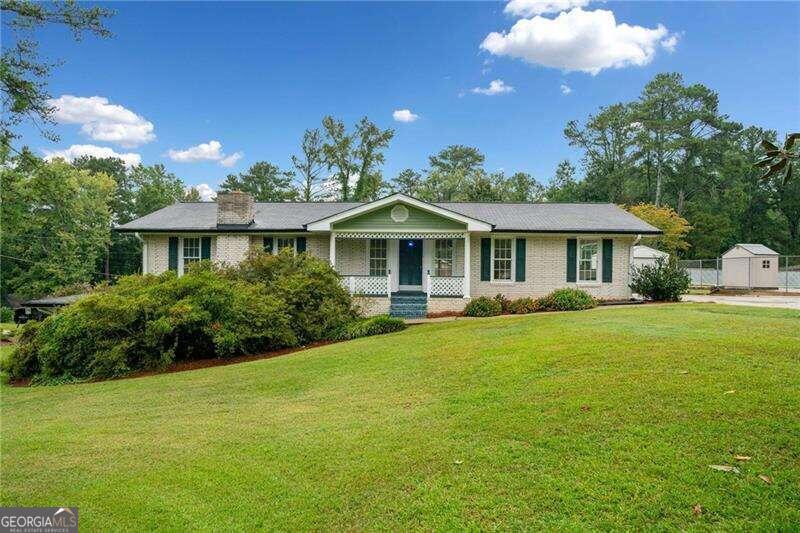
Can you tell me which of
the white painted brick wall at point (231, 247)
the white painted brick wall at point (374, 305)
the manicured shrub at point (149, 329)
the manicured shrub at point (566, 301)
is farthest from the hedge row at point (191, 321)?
the manicured shrub at point (566, 301)

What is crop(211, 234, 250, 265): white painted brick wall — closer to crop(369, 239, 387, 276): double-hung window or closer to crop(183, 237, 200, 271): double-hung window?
crop(183, 237, 200, 271): double-hung window

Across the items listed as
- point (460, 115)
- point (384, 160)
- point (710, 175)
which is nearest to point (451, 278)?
point (460, 115)

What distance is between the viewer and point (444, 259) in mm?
18172

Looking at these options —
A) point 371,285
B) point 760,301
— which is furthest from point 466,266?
point 760,301

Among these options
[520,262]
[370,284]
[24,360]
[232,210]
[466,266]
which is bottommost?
[24,360]

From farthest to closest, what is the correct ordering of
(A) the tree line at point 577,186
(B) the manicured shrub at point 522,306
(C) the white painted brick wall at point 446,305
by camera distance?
(A) the tree line at point 577,186
(C) the white painted brick wall at point 446,305
(B) the manicured shrub at point 522,306

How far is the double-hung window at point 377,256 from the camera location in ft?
60.2

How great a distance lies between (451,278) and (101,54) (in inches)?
575

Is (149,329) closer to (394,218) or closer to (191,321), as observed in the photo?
(191,321)

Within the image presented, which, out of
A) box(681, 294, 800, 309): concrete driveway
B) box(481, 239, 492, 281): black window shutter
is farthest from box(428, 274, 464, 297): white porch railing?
box(681, 294, 800, 309): concrete driveway

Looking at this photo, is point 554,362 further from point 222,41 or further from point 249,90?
point 249,90

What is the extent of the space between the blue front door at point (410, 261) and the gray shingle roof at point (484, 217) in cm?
297

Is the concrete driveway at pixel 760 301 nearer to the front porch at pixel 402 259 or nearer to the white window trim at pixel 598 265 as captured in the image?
the white window trim at pixel 598 265

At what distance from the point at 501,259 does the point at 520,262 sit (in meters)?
0.74
